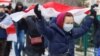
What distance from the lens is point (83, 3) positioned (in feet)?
62.3

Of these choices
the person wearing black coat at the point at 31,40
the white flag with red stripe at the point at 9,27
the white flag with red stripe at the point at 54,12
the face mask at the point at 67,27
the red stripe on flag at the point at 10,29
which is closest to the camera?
the face mask at the point at 67,27

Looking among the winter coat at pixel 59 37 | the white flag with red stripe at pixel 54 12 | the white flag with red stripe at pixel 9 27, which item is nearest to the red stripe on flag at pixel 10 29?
the white flag with red stripe at pixel 9 27

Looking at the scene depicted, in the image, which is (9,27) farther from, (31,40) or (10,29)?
(31,40)

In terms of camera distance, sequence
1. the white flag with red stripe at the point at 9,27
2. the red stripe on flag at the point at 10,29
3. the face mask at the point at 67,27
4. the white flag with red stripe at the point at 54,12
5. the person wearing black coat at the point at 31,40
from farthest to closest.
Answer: the red stripe on flag at the point at 10,29 < the white flag with red stripe at the point at 9,27 < the white flag with red stripe at the point at 54,12 < the person wearing black coat at the point at 31,40 < the face mask at the point at 67,27

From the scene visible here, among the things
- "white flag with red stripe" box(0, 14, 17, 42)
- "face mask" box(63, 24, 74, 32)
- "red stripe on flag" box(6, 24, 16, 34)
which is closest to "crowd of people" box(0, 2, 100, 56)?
"face mask" box(63, 24, 74, 32)

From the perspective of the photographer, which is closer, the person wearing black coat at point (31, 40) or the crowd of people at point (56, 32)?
the crowd of people at point (56, 32)

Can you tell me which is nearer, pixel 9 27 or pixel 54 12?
pixel 54 12

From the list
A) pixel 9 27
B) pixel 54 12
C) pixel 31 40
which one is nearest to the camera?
pixel 31 40

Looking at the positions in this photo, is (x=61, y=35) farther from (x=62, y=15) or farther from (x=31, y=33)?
(x=31, y=33)

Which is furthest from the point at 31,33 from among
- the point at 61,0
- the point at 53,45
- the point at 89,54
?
the point at 61,0

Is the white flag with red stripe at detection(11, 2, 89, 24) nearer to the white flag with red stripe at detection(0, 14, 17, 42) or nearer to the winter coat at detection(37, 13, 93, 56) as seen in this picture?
the white flag with red stripe at detection(0, 14, 17, 42)

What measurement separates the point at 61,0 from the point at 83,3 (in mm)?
1128

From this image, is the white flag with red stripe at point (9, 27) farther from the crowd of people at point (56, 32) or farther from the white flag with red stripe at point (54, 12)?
the crowd of people at point (56, 32)

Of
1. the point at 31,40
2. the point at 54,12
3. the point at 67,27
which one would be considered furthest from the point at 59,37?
the point at 54,12
